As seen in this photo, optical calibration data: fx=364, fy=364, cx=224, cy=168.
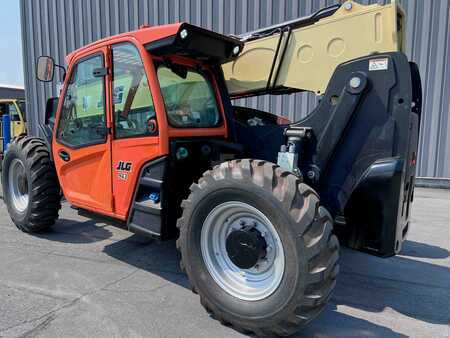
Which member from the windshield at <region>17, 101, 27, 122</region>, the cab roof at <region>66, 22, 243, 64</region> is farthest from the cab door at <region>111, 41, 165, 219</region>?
the windshield at <region>17, 101, 27, 122</region>

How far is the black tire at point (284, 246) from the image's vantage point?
229 centimetres

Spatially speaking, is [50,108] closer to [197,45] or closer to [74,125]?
[74,125]

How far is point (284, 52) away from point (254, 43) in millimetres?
449

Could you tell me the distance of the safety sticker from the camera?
2596 mm

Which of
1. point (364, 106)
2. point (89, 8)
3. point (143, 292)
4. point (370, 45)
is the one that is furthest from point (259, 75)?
point (89, 8)

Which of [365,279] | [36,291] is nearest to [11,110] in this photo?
[36,291]

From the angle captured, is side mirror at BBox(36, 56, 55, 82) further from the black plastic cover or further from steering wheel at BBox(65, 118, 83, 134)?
the black plastic cover

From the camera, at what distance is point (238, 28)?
9.20 meters

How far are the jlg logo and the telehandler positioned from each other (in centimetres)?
2

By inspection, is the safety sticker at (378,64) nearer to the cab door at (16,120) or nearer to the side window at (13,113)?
the cab door at (16,120)

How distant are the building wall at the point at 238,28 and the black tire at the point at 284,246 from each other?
6296 mm

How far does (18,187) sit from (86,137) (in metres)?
1.82

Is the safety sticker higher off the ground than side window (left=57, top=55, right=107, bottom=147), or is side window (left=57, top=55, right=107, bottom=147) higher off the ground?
the safety sticker

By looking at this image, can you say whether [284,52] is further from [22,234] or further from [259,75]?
[22,234]
